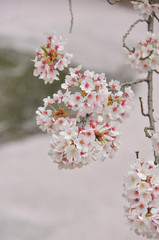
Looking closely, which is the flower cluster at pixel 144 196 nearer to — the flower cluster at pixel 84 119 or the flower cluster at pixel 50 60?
the flower cluster at pixel 84 119

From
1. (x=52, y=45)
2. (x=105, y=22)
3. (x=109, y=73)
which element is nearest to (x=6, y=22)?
(x=105, y=22)

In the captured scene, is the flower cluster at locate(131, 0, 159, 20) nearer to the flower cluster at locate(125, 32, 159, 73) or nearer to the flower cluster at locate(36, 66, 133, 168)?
the flower cluster at locate(125, 32, 159, 73)

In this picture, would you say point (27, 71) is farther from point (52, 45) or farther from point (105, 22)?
point (52, 45)

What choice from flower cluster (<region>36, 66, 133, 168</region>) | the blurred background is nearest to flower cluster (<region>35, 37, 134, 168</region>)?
flower cluster (<region>36, 66, 133, 168</region>)

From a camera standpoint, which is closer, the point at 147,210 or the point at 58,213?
the point at 147,210

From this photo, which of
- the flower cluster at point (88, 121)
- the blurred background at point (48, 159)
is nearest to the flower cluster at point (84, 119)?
the flower cluster at point (88, 121)

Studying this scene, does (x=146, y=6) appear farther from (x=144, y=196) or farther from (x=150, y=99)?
(x=144, y=196)

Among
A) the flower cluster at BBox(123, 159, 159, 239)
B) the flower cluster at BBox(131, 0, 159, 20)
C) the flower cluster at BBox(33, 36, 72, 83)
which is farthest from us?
the flower cluster at BBox(131, 0, 159, 20)
